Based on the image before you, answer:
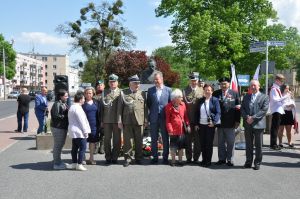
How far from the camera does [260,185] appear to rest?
6.98 m

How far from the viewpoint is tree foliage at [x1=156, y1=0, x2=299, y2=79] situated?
2975 cm

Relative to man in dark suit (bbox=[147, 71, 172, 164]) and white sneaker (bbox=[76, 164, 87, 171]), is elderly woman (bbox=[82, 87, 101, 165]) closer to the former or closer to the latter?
white sneaker (bbox=[76, 164, 87, 171])

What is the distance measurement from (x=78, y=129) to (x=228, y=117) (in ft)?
10.4

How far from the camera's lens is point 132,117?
886cm

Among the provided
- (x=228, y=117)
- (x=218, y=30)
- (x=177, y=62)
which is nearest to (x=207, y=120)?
(x=228, y=117)

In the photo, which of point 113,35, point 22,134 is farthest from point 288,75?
point 22,134

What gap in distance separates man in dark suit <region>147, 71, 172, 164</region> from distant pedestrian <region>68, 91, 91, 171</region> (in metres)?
1.47

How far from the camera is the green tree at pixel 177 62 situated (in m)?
34.4

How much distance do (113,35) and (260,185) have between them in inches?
1484

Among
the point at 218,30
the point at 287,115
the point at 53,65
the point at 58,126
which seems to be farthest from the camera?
the point at 53,65

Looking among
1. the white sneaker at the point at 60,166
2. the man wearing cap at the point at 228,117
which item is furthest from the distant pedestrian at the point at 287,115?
the white sneaker at the point at 60,166

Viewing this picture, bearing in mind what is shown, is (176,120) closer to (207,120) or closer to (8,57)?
(207,120)

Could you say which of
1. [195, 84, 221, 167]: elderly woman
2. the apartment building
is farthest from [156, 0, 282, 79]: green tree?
the apartment building

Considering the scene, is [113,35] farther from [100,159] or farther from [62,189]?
[62,189]
